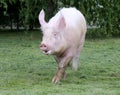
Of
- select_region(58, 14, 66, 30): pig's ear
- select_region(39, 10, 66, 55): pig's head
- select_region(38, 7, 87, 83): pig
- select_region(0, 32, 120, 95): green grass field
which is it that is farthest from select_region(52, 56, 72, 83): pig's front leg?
select_region(58, 14, 66, 30): pig's ear

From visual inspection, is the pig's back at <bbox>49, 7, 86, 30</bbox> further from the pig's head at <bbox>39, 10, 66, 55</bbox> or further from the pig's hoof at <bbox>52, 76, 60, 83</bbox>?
the pig's hoof at <bbox>52, 76, 60, 83</bbox>

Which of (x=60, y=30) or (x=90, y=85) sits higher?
(x=60, y=30)

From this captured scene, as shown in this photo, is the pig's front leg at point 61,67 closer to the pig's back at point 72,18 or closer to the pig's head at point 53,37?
the pig's head at point 53,37

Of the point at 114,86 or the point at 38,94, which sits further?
the point at 114,86

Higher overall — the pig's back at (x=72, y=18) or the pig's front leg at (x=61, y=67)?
the pig's back at (x=72, y=18)

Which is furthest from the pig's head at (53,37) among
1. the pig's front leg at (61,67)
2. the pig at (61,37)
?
the pig's front leg at (61,67)

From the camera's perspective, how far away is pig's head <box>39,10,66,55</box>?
22.7 feet

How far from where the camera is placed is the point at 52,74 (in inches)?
333

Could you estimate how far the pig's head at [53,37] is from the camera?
691cm

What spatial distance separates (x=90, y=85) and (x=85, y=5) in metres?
10.4

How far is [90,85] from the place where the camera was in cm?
711

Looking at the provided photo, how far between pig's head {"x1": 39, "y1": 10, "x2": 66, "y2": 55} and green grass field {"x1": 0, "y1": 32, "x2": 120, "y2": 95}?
606 mm

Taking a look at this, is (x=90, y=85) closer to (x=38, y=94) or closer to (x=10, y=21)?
(x=38, y=94)

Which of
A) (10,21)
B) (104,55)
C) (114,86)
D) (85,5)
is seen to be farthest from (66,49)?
(10,21)
